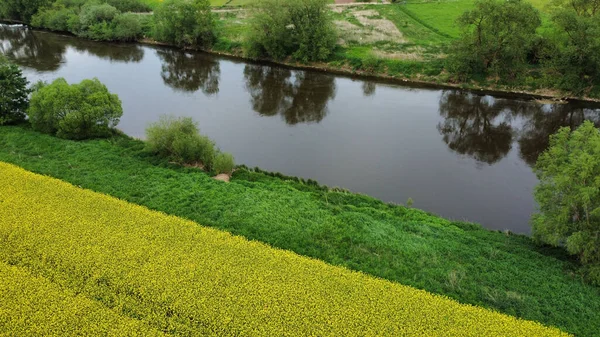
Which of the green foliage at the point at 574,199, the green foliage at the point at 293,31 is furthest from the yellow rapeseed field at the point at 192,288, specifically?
the green foliage at the point at 293,31

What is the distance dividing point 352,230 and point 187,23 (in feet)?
189

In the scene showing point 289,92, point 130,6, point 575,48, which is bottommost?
point 289,92

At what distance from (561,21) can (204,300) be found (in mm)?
52632

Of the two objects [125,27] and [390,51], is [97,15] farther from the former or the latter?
[390,51]

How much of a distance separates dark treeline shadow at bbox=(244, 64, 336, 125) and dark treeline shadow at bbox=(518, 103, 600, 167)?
865 inches

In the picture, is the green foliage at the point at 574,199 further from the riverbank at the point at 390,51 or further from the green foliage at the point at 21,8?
the green foliage at the point at 21,8

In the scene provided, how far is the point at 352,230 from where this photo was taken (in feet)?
90.5

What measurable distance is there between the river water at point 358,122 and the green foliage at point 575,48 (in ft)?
12.4

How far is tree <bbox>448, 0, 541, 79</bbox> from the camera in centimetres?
5181

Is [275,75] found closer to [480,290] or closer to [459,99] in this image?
[459,99]

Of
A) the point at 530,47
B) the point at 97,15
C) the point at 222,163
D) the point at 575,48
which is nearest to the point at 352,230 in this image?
the point at 222,163

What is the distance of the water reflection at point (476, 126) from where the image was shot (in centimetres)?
4212

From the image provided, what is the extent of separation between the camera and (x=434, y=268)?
24.5 m

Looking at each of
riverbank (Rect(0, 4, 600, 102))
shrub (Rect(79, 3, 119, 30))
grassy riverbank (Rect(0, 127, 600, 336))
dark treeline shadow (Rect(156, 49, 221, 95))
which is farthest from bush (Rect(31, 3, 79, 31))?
grassy riverbank (Rect(0, 127, 600, 336))
